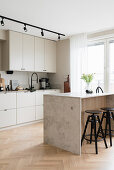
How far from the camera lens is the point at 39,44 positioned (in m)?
5.49

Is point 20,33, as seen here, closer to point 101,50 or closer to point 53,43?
point 53,43

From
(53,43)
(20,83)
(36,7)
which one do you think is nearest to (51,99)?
(36,7)

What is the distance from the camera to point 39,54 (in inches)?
216

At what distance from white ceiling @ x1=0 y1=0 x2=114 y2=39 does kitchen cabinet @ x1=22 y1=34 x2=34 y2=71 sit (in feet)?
1.34

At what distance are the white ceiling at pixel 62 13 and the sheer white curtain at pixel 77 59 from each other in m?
0.54

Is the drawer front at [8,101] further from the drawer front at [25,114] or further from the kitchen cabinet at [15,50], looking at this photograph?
the kitchen cabinet at [15,50]

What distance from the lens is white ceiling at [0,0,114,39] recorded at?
10.6 feet

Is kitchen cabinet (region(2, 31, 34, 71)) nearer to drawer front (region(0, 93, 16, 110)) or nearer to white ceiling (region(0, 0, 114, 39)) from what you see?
white ceiling (region(0, 0, 114, 39))

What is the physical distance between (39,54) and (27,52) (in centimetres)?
46

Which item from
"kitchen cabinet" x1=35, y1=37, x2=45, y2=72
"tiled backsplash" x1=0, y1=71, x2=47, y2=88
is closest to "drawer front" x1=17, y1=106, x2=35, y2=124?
"tiled backsplash" x1=0, y1=71, x2=47, y2=88

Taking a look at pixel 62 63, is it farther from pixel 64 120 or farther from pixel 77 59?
pixel 64 120

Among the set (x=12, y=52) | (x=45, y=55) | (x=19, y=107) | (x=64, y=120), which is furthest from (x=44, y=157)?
(x=45, y=55)

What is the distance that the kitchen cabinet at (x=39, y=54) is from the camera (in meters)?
5.41

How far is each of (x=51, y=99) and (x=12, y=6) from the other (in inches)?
73.0
